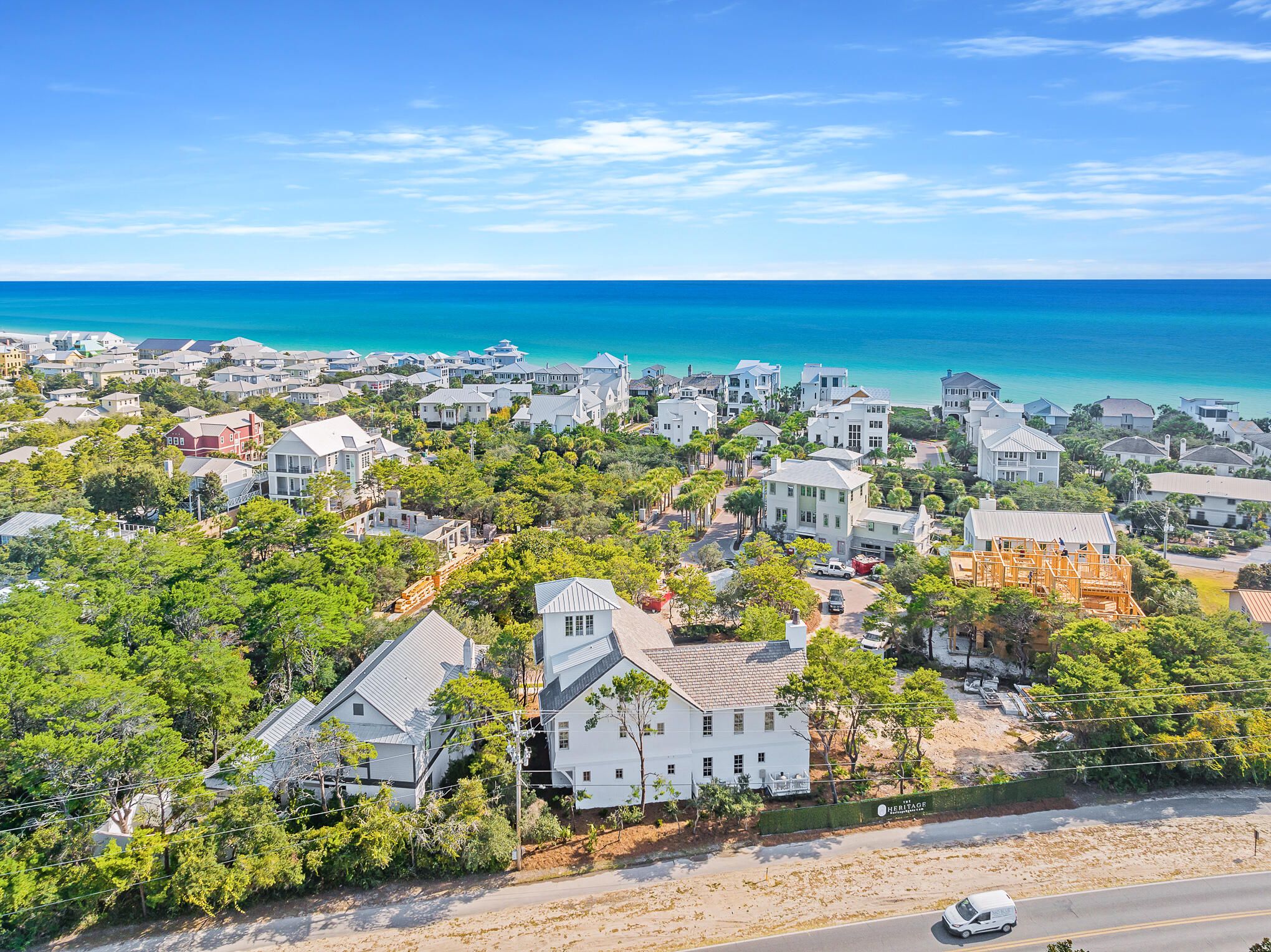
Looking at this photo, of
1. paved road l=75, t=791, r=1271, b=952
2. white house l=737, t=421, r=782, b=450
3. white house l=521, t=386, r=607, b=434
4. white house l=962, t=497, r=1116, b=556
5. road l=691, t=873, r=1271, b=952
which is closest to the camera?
road l=691, t=873, r=1271, b=952

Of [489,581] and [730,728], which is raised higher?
[489,581]

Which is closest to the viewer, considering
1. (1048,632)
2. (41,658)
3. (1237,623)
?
(41,658)

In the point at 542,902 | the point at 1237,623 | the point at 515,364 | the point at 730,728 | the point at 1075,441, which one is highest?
the point at 515,364

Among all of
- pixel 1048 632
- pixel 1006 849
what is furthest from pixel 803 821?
pixel 1048 632

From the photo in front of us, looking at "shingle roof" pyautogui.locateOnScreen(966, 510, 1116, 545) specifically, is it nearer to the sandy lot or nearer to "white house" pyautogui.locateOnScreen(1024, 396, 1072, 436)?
the sandy lot

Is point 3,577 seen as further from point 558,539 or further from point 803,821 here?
point 803,821

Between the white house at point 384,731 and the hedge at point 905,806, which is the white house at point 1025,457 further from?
the white house at point 384,731

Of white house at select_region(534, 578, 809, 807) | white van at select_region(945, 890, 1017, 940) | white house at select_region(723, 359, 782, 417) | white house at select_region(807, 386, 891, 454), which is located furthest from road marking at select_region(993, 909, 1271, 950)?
white house at select_region(723, 359, 782, 417)

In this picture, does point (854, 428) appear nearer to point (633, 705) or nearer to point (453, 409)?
point (453, 409)
